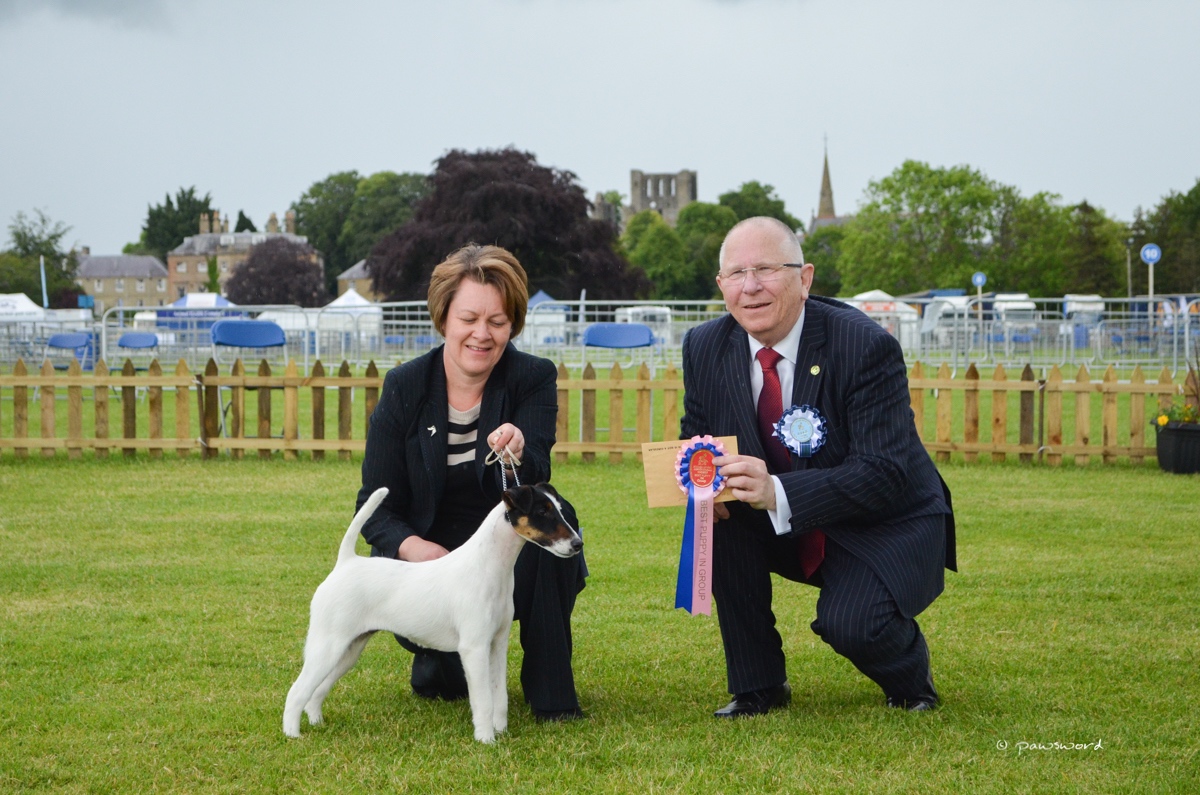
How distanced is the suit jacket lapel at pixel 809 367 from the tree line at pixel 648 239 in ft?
42.0

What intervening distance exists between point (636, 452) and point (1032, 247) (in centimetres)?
6265

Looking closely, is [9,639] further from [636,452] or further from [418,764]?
[636,452]

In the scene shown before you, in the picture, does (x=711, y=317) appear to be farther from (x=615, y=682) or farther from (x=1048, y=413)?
(x=615, y=682)

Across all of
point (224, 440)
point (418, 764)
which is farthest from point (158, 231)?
point (418, 764)

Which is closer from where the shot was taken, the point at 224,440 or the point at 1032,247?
the point at 224,440

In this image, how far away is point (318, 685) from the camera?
3.58 metres

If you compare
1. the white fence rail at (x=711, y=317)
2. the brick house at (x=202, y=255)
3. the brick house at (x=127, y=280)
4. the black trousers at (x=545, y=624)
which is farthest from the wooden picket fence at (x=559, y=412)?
the brick house at (x=127, y=280)

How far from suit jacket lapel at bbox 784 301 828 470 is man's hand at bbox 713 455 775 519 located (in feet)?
0.86

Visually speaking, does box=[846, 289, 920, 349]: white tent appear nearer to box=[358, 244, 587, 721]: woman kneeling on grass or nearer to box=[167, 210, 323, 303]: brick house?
box=[358, 244, 587, 721]: woman kneeling on grass

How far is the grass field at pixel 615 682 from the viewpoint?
3.31m

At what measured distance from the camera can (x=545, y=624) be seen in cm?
383

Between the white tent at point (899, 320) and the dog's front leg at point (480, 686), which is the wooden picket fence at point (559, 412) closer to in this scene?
the white tent at point (899, 320)

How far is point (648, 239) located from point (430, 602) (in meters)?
94.1

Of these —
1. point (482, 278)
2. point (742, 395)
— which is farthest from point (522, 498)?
point (742, 395)
